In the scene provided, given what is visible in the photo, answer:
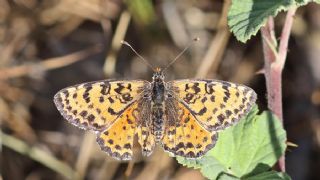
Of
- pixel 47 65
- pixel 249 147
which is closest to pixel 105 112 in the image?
pixel 249 147

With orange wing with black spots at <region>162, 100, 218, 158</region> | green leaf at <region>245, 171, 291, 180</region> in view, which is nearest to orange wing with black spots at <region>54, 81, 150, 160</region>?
orange wing with black spots at <region>162, 100, 218, 158</region>

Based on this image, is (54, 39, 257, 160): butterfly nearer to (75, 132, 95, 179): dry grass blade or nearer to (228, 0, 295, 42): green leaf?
(228, 0, 295, 42): green leaf

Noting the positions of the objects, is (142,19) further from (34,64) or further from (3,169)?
(3,169)

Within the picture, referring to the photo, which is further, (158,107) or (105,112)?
(158,107)

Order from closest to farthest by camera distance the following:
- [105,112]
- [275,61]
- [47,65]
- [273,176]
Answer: [273,176]
[275,61]
[105,112]
[47,65]

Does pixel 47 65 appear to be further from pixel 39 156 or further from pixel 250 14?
pixel 250 14

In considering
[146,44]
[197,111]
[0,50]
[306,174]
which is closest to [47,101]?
[0,50]
